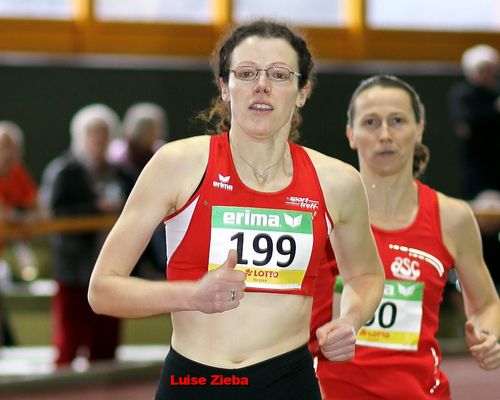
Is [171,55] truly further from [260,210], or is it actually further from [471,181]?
[260,210]

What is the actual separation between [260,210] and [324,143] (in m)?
6.05

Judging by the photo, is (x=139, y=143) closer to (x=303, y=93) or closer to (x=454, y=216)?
(x=454, y=216)

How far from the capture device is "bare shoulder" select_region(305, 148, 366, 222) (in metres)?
2.53

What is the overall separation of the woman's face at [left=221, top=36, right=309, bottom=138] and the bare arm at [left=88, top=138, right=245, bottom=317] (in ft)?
0.41

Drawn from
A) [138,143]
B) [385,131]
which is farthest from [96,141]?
[385,131]

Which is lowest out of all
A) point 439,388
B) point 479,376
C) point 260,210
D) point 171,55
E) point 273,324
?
point 479,376

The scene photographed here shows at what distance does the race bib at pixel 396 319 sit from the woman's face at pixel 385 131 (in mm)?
363

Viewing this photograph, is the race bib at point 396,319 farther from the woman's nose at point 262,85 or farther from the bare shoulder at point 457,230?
the woman's nose at point 262,85

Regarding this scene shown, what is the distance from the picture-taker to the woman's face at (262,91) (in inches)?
96.2

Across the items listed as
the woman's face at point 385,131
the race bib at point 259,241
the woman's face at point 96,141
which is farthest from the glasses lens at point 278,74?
the woman's face at point 96,141

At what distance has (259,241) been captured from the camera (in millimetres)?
2408

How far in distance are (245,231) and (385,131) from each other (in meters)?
0.86

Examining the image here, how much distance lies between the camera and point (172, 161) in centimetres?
238

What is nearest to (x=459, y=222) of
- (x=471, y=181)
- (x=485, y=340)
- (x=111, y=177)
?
(x=485, y=340)
